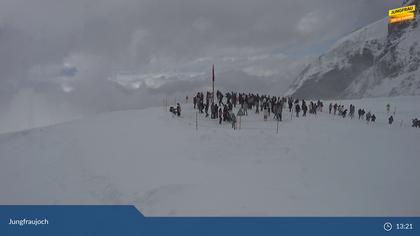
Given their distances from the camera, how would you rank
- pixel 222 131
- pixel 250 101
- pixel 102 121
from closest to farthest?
pixel 222 131
pixel 102 121
pixel 250 101

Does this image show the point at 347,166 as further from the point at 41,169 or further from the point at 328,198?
the point at 41,169

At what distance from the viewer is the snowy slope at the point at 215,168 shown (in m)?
15.1

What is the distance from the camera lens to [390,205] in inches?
588

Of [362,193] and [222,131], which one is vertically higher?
[222,131]

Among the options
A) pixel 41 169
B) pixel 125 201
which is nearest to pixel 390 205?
pixel 125 201

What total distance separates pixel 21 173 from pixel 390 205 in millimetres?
19820

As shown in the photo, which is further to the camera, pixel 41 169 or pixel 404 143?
pixel 404 143

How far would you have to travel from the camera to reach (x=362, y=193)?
15961mm

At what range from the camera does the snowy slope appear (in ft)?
49.6

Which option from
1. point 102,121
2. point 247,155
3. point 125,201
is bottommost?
point 125,201

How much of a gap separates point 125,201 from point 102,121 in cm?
1542

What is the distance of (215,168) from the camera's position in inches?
738

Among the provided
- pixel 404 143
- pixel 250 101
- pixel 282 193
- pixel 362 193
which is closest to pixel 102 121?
pixel 250 101

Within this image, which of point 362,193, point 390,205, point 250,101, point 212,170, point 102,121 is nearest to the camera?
point 390,205
